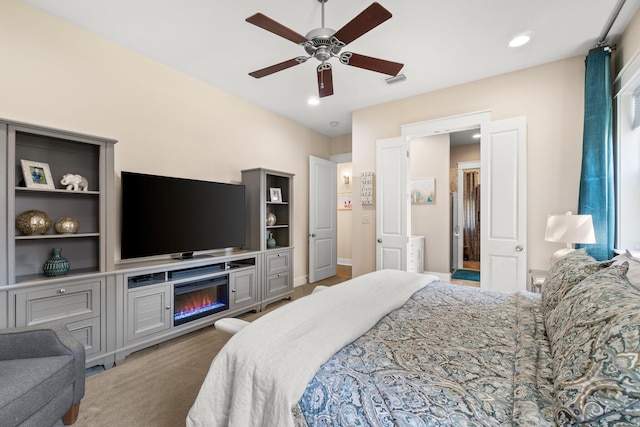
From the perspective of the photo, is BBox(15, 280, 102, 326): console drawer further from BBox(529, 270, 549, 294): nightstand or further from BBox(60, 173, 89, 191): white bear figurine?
BBox(529, 270, 549, 294): nightstand

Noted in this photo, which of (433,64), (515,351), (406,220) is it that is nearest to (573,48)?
(433,64)

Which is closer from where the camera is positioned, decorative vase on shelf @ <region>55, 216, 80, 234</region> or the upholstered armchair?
the upholstered armchair

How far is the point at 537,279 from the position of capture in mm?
2811

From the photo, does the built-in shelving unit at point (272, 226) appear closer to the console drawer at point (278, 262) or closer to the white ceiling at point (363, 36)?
the console drawer at point (278, 262)

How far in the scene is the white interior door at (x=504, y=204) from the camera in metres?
3.19

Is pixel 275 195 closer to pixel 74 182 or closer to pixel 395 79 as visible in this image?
pixel 395 79

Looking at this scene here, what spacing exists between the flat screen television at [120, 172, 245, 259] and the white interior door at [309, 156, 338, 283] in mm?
1710

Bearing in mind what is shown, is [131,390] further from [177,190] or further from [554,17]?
[554,17]

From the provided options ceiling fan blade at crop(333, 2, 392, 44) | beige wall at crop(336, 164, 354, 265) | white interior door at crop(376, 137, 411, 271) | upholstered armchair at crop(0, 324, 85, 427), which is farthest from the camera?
beige wall at crop(336, 164, 354, 265)

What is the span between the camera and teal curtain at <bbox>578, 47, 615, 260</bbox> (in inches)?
104

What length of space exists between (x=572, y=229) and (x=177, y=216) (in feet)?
12.1

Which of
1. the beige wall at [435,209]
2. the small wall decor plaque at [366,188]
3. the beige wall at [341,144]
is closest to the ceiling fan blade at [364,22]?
the small wall decor plaque at [366,188]

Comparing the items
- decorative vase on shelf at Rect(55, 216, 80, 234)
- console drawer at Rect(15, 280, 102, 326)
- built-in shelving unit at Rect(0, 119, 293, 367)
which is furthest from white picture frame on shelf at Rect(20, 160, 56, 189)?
console drawer at Rect(15, 280, 102, 326)

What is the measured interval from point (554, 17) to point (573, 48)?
2.30ft
